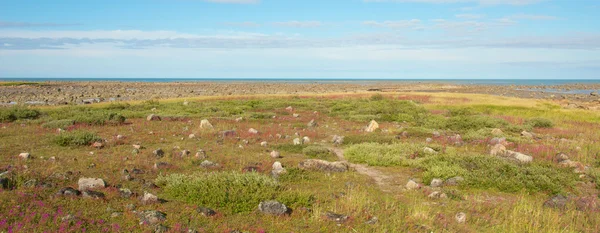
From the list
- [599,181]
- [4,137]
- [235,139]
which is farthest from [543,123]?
[4,137]

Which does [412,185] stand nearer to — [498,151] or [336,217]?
[336,217]

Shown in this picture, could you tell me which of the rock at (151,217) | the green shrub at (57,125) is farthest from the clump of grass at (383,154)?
the green shrub at (57,125)

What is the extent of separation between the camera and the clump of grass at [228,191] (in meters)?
7.84

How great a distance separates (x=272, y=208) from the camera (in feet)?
24.7

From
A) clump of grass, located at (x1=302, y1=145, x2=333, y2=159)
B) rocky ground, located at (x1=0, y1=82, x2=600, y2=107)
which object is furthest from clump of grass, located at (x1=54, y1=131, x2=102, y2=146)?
rocky ground, located at (x1=0, y1=82, x2=600, y2=107)

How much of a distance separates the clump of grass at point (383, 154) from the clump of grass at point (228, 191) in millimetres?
4576

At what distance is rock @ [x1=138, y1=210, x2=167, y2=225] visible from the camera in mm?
6730

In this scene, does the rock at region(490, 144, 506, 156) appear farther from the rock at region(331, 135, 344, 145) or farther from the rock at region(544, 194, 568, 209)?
the rock at region(331, 135, 344, 145)

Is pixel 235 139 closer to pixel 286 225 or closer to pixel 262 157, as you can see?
pixel 262 157

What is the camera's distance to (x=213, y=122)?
72.7 ft

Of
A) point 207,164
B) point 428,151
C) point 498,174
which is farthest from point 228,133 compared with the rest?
point 498,174

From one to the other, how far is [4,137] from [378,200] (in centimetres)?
1501

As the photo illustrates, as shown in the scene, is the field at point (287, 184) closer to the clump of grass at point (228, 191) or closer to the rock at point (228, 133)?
the clump of grass at point (228, 191)

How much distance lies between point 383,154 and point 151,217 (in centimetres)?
852
